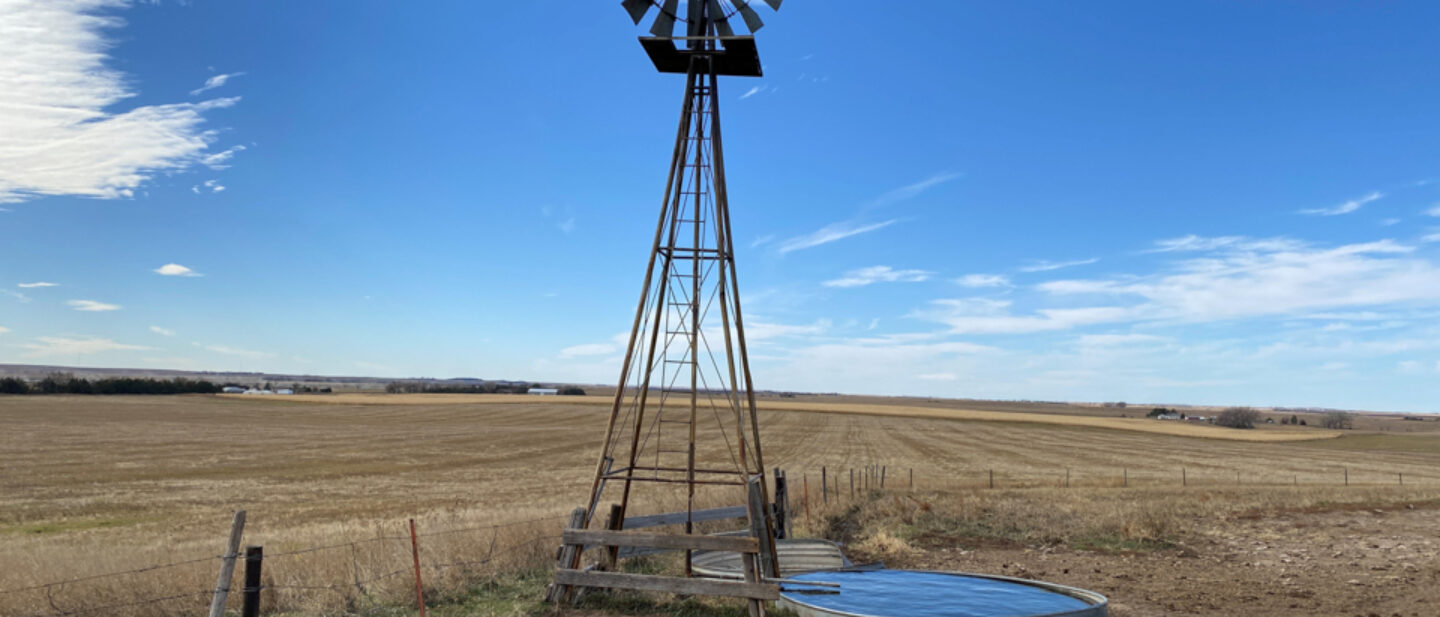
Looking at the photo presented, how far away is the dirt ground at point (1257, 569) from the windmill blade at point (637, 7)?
10.4 m

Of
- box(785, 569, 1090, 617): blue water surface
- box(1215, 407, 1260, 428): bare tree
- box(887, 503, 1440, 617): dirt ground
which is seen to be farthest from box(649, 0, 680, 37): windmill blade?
box(1215, 407, 1260, 428): bare tree

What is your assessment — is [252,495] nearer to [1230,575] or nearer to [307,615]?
[307,615]

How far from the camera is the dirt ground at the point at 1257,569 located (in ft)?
43.4

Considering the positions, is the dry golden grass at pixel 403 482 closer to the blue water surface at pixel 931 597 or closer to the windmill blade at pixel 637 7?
the blue water surface at pixel 931 597

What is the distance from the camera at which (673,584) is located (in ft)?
35.0

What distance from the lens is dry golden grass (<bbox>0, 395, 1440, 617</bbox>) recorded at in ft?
46.1

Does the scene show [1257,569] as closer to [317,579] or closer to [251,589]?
[317,579]

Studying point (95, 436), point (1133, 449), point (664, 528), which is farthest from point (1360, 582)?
point (95, 436)

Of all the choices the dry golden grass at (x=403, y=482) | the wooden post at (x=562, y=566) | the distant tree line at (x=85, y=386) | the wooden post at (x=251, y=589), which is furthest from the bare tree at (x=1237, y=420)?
the distant tree line at (x=85, y=386)

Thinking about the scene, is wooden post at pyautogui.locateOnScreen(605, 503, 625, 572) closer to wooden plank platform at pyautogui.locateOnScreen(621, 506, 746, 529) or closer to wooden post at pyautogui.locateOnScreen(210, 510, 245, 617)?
wooden plank platform at pyautogui.locateOnScreen(621, 506, 746, 529)

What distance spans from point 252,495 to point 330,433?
4028 cm

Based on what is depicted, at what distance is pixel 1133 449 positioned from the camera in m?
70.9

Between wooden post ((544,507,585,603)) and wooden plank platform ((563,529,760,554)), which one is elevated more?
wooden plank platform ((563,529,760,554))

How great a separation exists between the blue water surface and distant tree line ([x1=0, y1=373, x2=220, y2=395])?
142522 millimetres
